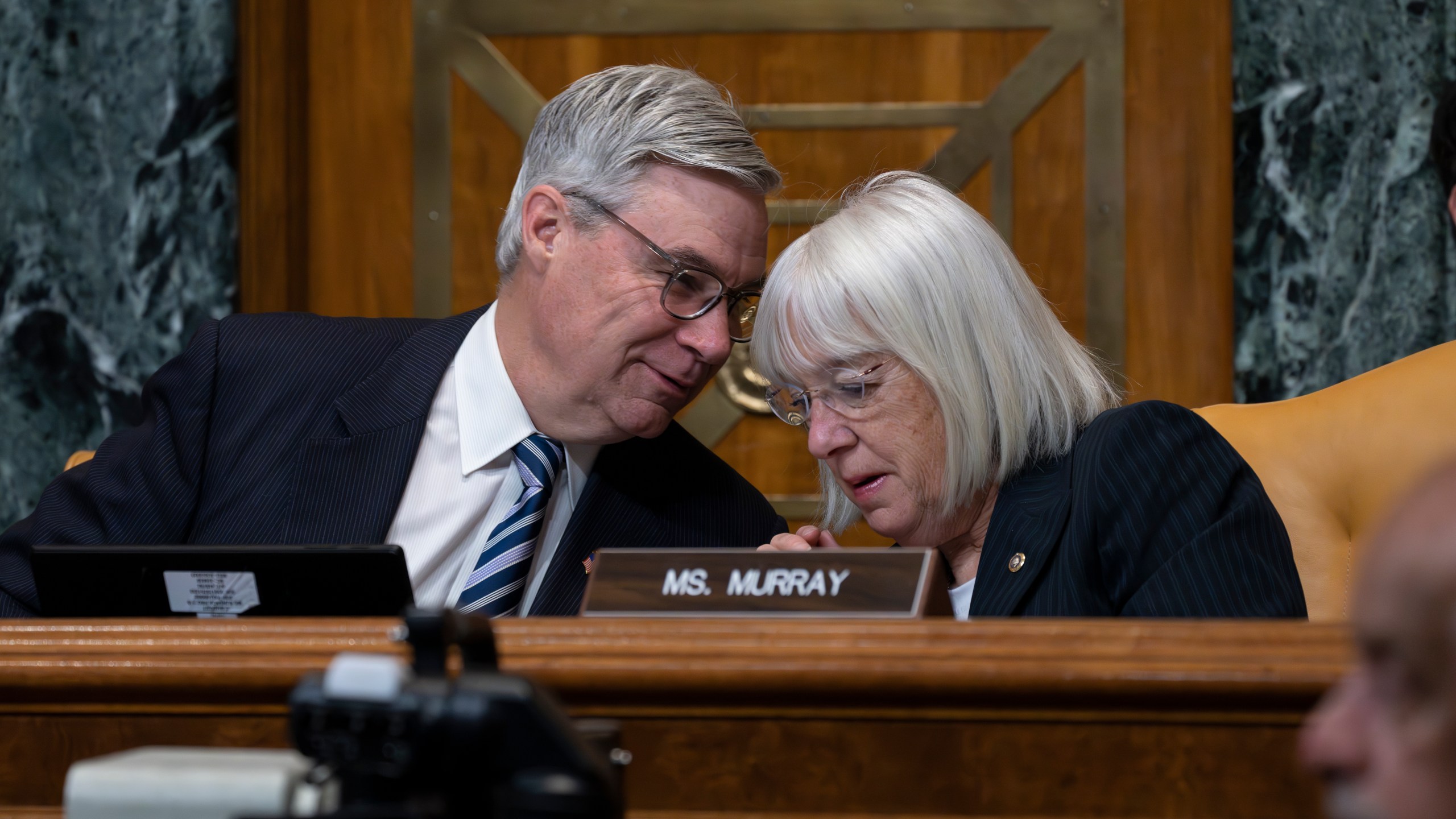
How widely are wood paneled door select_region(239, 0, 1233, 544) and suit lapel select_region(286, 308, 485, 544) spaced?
839 mm

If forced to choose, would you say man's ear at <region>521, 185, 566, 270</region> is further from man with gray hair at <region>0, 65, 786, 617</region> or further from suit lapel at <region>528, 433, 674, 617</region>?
suit lapel at <region>528, 433, 674, 617</region>

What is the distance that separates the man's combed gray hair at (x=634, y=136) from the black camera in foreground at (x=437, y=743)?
1371 millimetres

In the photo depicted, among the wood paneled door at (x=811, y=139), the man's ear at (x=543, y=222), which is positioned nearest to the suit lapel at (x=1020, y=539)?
the man's ear at (x=543, y=222)

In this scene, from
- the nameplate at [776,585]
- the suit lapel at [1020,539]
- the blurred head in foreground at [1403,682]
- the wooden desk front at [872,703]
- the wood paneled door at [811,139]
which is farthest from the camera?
the wood paneled door at [811,139]

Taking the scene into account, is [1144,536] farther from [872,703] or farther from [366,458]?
[366,458]

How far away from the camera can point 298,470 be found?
193 cm

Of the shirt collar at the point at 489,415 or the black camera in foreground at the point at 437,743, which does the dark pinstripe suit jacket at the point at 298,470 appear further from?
the black camera in foreground at the point at 437,743

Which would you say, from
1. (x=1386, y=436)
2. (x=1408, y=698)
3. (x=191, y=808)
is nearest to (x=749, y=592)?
(x=191, y=808)

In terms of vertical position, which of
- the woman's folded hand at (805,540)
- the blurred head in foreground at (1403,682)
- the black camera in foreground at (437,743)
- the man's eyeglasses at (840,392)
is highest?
the blurred head in foreground at (1403,682)

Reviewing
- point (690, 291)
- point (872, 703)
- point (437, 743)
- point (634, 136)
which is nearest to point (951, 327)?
point (690, 291)

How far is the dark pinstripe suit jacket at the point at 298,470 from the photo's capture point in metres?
1.90

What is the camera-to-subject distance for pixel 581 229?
2.00 metres

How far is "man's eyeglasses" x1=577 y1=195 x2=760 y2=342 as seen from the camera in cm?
194

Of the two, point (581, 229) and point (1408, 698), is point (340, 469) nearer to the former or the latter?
point (581, 229)
